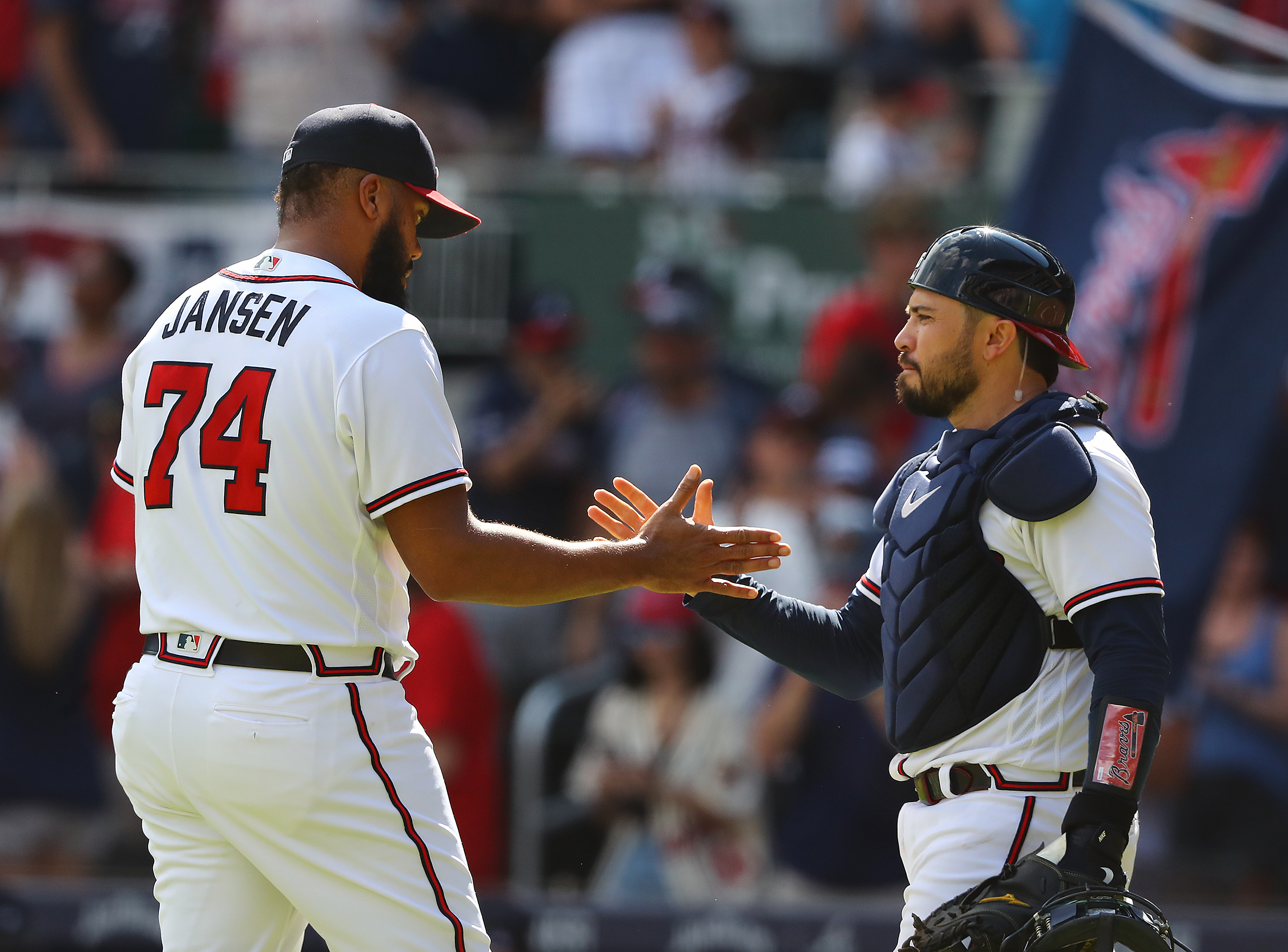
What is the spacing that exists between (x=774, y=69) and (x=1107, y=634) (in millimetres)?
6567

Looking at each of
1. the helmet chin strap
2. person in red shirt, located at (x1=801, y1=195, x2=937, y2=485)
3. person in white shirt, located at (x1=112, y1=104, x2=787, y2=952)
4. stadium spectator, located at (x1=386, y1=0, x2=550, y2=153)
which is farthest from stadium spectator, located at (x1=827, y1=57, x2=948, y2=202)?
person in white shirt, located at (x1=112, y1=104, x2=787, y2=952)

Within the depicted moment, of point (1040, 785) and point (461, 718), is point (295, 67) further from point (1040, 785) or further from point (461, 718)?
point (1040, 785)

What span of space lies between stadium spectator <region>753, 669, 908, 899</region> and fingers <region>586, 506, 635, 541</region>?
2.77 meters

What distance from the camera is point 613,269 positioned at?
26.8ft

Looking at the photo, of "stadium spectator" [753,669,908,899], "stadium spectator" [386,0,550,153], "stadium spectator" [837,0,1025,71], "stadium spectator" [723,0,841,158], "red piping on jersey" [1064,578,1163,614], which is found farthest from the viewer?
"stadium spectator" [386,0,550,153]

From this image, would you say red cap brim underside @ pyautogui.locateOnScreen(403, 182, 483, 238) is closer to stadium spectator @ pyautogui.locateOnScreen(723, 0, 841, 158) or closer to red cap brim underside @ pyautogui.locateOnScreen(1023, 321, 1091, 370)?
red cap brim underside @ pyautogui.locateOnScreen(1023, 321, 1091, 370)

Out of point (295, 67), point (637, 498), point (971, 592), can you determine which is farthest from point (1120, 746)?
point (295, 67)

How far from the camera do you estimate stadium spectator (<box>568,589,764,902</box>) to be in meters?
6.65

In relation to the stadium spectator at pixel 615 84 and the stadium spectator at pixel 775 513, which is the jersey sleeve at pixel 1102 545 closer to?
the stadium spectator at pixel 775 513

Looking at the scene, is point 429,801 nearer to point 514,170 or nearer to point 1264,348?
Answer: point 1264,348

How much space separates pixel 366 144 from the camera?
3479mm

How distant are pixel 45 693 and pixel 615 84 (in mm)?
4246

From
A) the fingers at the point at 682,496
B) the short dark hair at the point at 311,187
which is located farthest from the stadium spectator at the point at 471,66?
the fingers at the point at 682,496

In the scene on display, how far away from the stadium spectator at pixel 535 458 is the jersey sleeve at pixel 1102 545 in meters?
4.37
